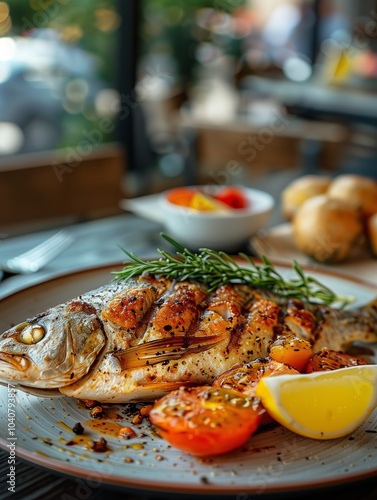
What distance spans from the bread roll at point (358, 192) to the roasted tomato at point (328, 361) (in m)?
1.00

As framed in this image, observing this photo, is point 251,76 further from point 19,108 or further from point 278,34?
point 278,34

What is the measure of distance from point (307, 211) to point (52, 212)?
135 centimetres

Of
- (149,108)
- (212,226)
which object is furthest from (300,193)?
(149,108)

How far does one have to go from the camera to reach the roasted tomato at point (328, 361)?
1251 mm

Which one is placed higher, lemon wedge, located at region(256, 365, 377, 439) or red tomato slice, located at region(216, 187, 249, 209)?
lemon wedge, located at region(256, 365, 377, 439)

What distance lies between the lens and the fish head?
1.14 metres

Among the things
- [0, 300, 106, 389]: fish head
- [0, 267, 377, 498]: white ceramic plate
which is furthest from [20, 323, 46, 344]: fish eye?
[0, 267, 377, 498]: white ceramic plate

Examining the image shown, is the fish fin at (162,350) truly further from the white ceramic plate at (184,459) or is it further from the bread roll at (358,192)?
the bread roll at (358,192)

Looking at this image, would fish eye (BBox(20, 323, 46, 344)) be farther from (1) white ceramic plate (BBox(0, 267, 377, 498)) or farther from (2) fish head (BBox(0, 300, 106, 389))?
(1) white ceramic plate (BBox(0, 267, 377, 498))

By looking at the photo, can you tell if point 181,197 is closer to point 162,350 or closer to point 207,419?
point 162,350

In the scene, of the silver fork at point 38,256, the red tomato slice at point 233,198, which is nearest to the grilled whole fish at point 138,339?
the silver fork at point 38,256

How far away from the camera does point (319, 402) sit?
1098 millimetres

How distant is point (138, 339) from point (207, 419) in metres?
0.24

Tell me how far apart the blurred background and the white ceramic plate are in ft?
4.42
